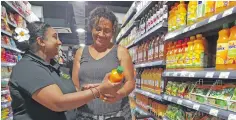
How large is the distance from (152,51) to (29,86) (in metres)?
2.35

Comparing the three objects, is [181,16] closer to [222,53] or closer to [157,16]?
[157,16]

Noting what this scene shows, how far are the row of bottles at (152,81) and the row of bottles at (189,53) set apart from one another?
0.49 m

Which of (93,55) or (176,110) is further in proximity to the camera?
(176,110)

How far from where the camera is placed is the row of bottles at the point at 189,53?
7.01 feet

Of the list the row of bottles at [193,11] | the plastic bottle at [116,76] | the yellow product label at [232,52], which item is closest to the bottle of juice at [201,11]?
the row of bottles at [193,11]

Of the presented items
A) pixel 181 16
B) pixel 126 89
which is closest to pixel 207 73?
pixel 126 89

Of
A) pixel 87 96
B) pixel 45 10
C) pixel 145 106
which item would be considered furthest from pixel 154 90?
pixel 45 10

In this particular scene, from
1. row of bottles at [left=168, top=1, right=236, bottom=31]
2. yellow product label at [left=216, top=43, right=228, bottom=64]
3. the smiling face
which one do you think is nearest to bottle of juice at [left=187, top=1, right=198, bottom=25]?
row of bottles at [left=168, top=1, right=236, bottom=31]

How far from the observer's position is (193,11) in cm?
225

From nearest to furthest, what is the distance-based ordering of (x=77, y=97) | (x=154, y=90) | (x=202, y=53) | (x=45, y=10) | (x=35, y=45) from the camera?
(x=77, y=97) → (x=35, y=45) → (x=202, y=53) → (x=154, y=90) → (x=45, y=10)

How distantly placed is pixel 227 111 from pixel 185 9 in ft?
4.10

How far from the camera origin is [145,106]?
3.90 metres

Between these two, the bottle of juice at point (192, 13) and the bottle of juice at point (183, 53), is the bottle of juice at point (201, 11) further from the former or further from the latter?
the bottle of juice at point (183, 53)

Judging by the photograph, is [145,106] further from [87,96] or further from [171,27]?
[87,96]
